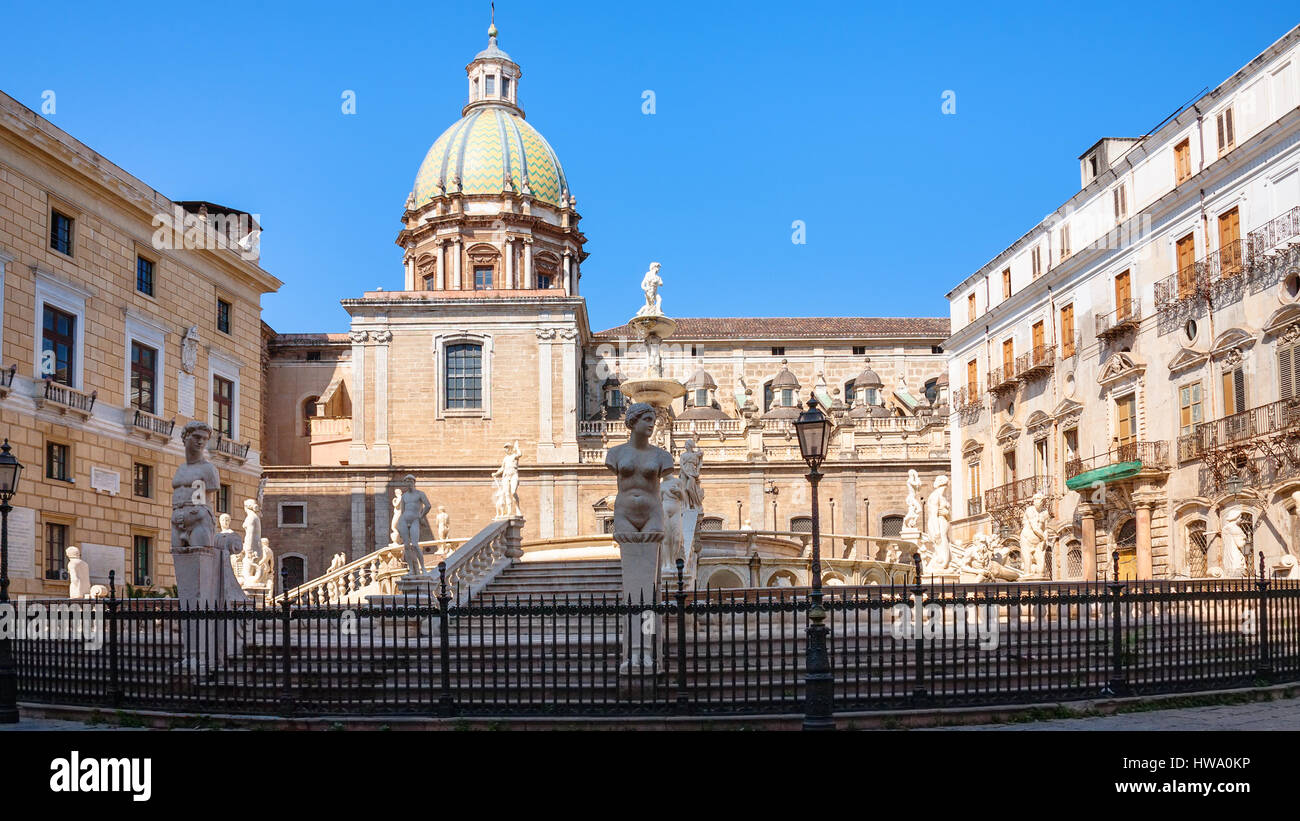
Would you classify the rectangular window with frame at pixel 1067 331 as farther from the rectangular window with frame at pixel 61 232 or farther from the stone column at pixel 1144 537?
the rectangular window with frame at pixel 61 232

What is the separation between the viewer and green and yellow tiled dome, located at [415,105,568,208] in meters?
57.7

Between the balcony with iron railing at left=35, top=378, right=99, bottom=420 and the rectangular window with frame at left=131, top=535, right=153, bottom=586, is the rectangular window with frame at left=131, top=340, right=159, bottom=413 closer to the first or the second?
the balcony with iron railing at left=35, top=378, right=99, bottom=420

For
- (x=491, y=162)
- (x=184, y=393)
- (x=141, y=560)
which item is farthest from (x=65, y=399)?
(x=491, y=162)

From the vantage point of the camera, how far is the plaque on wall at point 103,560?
26.6 m

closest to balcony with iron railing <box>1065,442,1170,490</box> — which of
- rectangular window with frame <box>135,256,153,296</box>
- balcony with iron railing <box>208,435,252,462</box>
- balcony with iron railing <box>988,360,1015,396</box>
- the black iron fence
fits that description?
balcony with iron railing <box>988,360,1015,396</box>

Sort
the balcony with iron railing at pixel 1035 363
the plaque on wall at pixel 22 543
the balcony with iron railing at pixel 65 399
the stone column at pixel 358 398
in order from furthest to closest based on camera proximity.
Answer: the stone column at pixel 358 398 → the balcony with iron railing at pixel 1035 363 → the balcony with iron railing at pixel 65 399 → the plaque on wall at pixel 22 543

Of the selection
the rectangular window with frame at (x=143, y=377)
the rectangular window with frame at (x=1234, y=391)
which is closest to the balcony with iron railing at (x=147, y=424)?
the rectangular window with frame at (x=143, y=377)

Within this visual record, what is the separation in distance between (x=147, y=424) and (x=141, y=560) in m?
2.94

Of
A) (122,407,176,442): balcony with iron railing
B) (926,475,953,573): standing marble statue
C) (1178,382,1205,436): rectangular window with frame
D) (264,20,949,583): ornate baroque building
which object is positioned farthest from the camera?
(264,20,949,583): ornate baroque building

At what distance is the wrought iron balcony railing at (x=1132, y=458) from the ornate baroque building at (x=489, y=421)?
15.5m

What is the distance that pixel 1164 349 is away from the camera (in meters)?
30.8

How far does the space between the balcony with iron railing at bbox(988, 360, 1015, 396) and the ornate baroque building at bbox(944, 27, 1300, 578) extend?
7cm

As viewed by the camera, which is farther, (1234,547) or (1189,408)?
(1189,408)

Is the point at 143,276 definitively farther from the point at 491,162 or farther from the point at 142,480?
the point at 491,162
